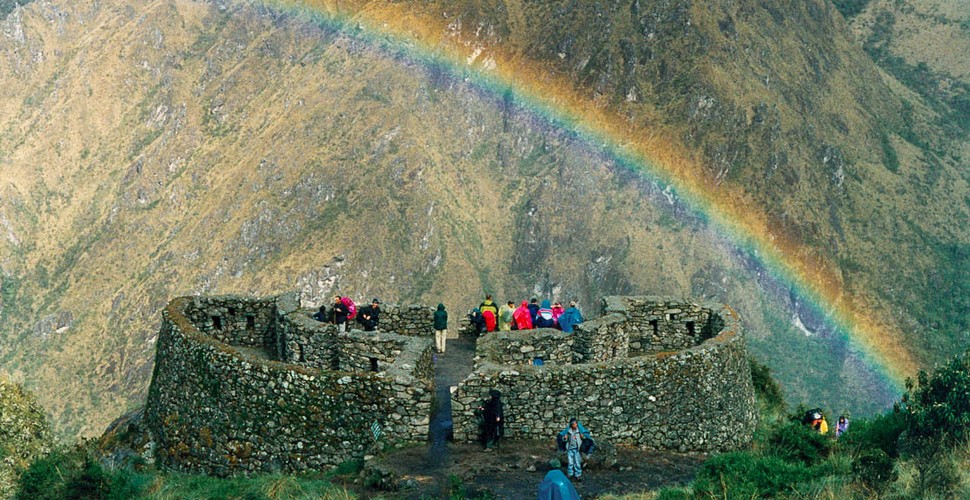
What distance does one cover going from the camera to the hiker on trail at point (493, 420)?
19.9 metres

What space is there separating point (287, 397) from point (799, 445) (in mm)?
10872

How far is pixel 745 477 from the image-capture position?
16797 mm

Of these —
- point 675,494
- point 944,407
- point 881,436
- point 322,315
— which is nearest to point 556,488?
point 675,494

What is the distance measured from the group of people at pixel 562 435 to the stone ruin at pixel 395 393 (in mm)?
258

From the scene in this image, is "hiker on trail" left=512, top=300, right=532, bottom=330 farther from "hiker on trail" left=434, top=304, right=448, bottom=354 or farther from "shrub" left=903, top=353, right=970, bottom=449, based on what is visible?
"shrub" left=903, top=353, right=970, bottom=449

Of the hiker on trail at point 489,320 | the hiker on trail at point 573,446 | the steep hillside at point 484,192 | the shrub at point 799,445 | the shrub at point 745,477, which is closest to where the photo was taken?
the shrub at point 745,477

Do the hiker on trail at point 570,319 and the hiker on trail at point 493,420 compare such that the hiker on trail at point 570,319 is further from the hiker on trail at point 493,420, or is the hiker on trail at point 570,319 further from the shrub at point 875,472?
the shrub at point 875,472

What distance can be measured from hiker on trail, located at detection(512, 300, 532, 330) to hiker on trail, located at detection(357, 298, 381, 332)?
3.43 meters

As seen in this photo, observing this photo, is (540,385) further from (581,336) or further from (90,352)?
(90,352)

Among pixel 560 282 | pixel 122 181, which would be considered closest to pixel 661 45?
pixel 560 282

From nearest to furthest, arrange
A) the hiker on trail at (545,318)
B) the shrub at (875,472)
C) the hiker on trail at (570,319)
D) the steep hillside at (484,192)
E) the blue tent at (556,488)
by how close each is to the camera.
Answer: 1. the blue tent at (556,488)
2. the shrub at (875,472)
3. the hiker on trail at (570,319)
4. the hiker on trail at (545,318)
5. the steep hillside at (484,192)

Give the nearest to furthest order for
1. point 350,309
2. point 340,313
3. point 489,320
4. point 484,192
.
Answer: point 340,313 < point 350,309 < point 489,320 < point 484,192

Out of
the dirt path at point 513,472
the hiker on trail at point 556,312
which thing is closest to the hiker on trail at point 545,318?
the hiker on trail at point 556,312

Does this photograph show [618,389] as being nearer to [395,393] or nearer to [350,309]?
[395,393]
